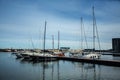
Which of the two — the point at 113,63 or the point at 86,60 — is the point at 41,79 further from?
the point at 86,60

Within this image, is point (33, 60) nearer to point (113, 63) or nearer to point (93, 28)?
point (93, 28)

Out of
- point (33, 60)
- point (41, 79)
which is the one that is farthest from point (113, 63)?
point (33, 60)

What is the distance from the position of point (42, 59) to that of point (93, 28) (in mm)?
14675

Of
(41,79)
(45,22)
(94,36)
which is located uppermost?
(45,22)

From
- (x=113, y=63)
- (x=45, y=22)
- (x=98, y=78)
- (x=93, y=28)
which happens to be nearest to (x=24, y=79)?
(x=98, y=78)

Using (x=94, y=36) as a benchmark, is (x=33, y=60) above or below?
below

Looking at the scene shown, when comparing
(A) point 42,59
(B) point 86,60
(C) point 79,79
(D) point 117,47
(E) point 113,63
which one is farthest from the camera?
(D) point 117,47

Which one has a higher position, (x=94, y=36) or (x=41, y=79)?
(x=94, y=36)

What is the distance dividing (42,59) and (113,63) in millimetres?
19752

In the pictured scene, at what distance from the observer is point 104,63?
42.4 meters

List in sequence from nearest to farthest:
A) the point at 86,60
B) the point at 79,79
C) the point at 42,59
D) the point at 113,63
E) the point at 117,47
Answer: the point at 79,79, the point at 113,63, the point at 86,60, the point at 42,59, the point at 117,47

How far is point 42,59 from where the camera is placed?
53750mm

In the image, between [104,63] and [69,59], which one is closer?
[104,63]

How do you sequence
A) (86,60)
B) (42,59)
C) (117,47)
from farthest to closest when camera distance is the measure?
(117,47) < (42,59) < (86,60)
